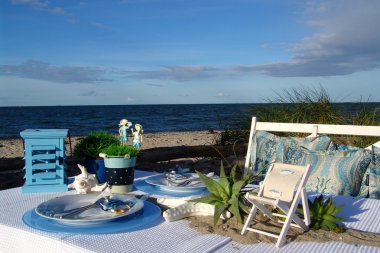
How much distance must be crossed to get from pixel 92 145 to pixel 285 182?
98 cm

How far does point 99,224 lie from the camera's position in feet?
4.30

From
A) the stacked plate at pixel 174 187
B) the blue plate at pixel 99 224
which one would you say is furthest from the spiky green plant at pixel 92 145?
the blue plate at pixel 99 224

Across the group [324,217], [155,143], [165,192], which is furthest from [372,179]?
[155,143]

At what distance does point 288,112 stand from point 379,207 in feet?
18.5

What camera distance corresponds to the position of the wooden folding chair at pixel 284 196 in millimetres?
1285

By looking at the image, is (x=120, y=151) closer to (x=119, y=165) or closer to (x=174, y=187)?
(x=119, y=165)

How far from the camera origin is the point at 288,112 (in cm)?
726

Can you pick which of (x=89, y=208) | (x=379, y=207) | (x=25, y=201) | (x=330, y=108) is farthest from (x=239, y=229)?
(x=330, y=108)

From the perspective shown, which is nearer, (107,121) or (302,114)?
(302,114)

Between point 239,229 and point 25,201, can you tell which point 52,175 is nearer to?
point 25,201

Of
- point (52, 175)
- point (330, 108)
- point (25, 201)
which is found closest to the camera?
point (25, 201)

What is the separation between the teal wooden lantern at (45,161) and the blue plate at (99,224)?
18.0 inches

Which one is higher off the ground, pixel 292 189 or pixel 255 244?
pixel 292 189

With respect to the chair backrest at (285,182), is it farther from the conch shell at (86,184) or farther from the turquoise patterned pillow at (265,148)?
the turquoise patterned pillow at (265,148)
